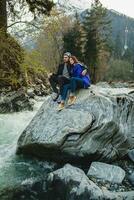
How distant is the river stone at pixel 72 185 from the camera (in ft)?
31.1

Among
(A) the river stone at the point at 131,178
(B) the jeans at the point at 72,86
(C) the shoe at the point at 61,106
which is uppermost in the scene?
(B) the jeans at the point at 72,86

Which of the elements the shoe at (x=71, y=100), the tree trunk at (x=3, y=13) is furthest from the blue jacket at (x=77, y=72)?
the tree trunk at (x=3, y=13)

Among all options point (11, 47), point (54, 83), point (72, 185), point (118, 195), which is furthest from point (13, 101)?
point (118, 195)

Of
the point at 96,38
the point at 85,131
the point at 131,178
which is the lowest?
the point at 131,178

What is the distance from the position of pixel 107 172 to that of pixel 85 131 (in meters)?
1.55

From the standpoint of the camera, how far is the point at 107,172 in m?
11.0

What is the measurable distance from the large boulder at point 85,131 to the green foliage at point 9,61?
29.3 ft

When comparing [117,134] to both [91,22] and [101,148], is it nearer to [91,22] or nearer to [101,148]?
[101,148]

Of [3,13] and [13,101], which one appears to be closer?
[13,101]

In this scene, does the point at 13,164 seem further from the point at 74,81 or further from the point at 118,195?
the point at 118,195

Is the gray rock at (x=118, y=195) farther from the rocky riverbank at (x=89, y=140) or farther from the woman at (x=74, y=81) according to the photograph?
the woman at (x=74, y=81)

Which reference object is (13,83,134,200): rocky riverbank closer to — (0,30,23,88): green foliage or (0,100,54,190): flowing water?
(0,100,54,190): flowing water

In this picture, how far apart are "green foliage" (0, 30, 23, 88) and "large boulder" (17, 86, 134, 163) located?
8920 millimetres

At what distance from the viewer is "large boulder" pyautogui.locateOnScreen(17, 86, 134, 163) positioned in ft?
38.8
